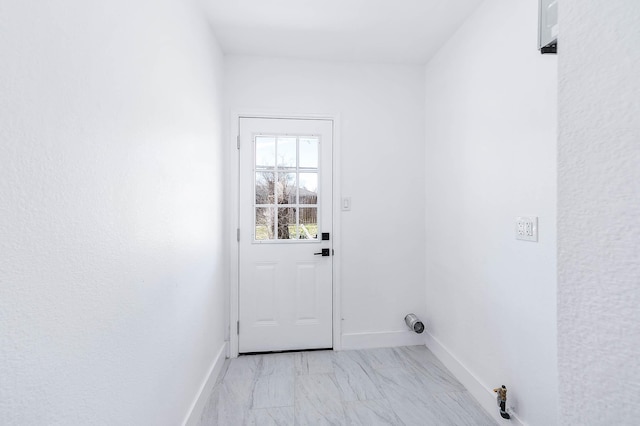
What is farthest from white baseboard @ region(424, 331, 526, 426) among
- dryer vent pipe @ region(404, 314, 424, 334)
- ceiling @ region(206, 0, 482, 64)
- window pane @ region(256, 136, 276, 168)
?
ceiling @ region(206, 0, 482, 64)

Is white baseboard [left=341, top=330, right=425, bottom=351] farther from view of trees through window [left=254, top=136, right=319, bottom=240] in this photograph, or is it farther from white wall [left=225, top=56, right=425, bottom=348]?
view of trees through window [left=254, top=136, right=319, bottom=240]

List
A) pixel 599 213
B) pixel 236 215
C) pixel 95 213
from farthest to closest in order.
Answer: pixel 236 215 < pixel 95 213 < pixel 599 213

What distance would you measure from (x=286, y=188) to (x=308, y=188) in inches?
7.5

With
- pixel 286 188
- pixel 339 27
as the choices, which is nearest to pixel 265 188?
pixel 286 188

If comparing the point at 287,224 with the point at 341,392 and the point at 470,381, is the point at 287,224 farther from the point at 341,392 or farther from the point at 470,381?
the point at 470,381

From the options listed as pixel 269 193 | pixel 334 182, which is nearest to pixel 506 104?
pixel 334 182

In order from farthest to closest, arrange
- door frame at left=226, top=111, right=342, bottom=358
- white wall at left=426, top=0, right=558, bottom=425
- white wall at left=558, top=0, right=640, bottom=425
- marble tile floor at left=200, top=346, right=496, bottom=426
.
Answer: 1. door frame at left=226, top=111, right=342, bottom=358
2. marble tile floor at left=200, top=346, right=496, bottom=426
3. white wall at left=426, top=0, right=558, bottom=425
4. white wall at left=558, top=0, right=640, bottom=425

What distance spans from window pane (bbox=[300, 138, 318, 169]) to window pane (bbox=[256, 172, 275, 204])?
30 cm

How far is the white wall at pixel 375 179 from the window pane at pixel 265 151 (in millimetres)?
293

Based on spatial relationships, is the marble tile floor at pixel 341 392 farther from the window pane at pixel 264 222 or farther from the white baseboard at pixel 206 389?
the window pane at pixel 264 222

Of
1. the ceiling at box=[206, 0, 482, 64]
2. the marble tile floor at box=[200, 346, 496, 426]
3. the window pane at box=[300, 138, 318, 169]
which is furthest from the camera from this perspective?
the window pane at box=[300, 138, 318, 169]

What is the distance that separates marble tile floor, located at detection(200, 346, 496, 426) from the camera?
171 cm

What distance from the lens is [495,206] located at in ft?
5.68

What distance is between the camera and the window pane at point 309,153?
2.52 meters
